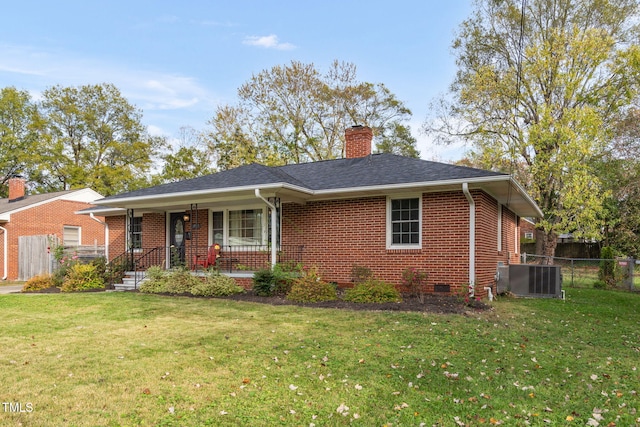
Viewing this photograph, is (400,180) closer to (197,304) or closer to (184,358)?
(197,304)

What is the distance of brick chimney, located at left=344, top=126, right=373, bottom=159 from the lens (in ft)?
47.0

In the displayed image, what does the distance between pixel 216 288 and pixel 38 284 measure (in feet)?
22.5

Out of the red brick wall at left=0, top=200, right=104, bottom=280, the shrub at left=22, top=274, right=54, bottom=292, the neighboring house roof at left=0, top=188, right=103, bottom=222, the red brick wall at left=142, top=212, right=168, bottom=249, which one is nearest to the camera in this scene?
the shrub at left=22, top=274, right=54, bottom=292

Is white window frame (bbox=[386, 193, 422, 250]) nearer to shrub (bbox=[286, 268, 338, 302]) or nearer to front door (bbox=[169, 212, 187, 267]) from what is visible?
shrub (bbox=[286, 268, 338, 302])

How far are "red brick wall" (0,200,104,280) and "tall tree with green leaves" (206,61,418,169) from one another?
950 cm

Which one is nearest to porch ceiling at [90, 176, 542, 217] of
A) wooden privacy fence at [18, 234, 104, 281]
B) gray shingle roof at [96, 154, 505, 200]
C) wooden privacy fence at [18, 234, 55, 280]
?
gray shingle roof at [96, 154, 505, 200]

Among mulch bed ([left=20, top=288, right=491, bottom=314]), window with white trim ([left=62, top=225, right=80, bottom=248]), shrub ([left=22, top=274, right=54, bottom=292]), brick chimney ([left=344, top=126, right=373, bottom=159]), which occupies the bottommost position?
shrub ([left=22, top=274, right=54, bottom=292])

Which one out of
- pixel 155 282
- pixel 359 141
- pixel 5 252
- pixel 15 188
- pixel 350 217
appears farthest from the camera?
pixel 15 188

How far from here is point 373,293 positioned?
388 inches

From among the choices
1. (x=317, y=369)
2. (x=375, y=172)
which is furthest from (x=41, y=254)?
(x=317, y=369)

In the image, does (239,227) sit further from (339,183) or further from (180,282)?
(339,183)

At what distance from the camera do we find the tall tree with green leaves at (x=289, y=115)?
28766mm

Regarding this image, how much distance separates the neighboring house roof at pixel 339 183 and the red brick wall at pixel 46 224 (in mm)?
8987

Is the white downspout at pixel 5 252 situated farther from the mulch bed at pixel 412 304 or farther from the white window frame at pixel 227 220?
the mulch bed at pixel 412 304
